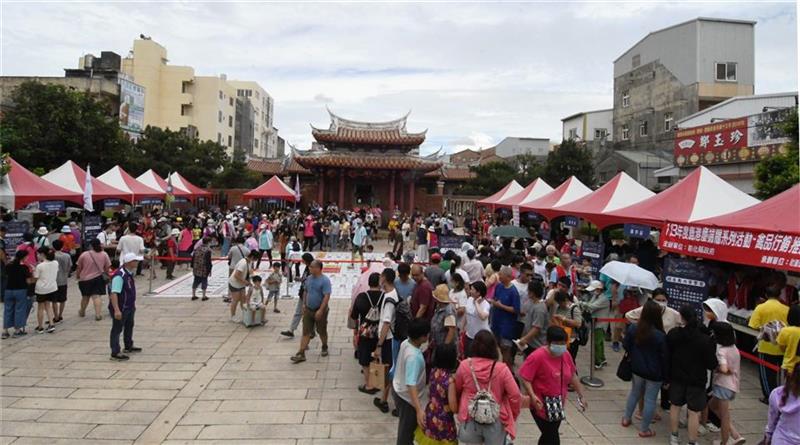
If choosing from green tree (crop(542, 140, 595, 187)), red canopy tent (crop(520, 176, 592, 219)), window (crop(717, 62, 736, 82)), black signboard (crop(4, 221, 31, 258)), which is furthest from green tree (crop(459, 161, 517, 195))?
black signboard (crop(4, 221, 31, 258))

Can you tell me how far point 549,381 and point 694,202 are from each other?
22.5 feet

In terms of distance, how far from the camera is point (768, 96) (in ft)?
77.8

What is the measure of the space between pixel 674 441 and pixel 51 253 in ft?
30.5

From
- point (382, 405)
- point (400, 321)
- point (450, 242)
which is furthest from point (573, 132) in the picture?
point (382, 405)

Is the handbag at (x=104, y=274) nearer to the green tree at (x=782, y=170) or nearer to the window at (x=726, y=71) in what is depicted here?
→ the green tree at (x=782, y=170)

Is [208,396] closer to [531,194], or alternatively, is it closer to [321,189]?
[531,194]

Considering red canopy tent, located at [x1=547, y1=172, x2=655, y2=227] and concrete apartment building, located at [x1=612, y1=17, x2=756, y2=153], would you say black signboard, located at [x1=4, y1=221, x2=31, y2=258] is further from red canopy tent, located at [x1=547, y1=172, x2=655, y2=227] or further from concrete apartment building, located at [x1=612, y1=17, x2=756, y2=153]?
concrete apartment building, located at [x1=612, y1=17, x2=756, y2=153]

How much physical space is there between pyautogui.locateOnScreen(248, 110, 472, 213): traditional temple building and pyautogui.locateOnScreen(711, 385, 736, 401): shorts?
2461cm

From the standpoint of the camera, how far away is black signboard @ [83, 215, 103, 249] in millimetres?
13172

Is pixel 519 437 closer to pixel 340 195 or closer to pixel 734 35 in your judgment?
pixel 340 195

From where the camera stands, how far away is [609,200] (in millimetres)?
12109

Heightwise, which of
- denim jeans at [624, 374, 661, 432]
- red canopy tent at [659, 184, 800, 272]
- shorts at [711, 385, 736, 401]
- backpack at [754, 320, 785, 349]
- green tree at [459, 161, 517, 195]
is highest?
green tree at [459, 161, 517, 195]

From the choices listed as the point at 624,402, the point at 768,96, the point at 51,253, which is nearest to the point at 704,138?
the point at 768,96

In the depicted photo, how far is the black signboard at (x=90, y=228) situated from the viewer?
43.2 ft
